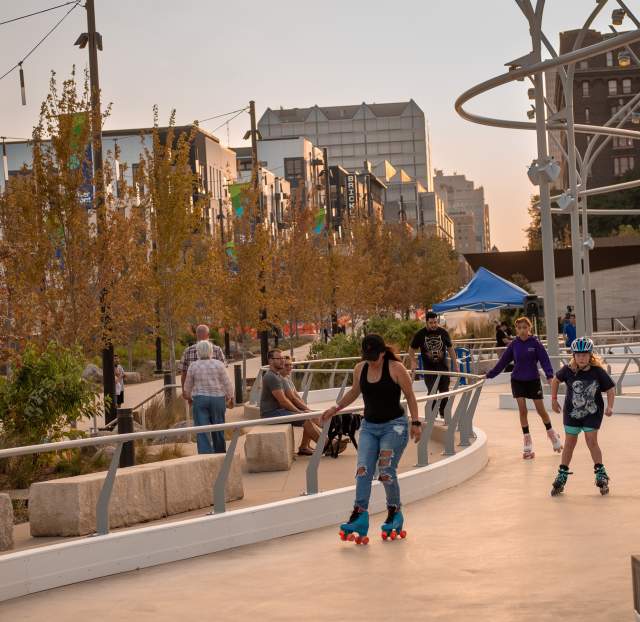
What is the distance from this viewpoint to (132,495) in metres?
10.8

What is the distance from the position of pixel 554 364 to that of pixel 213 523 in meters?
16.3

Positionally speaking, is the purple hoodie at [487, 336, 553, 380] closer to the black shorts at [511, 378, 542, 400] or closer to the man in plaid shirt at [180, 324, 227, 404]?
the black shorts at [511, 378, 542, 400]

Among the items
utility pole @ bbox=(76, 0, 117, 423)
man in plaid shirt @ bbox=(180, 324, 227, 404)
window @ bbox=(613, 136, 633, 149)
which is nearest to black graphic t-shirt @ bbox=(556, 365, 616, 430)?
man in plaid shirt @ bbox=(180, 324, 227, 404)

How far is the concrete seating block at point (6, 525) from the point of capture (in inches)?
377

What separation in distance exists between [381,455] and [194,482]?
1761 mm

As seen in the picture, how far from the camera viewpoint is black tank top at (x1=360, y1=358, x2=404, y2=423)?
10.8 meters

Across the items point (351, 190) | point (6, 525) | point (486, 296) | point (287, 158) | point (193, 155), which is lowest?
point (6, 525)

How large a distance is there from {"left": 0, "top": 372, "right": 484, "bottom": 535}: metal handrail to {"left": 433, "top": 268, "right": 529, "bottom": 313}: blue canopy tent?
1057 inches

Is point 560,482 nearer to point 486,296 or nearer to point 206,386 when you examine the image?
point 206,386

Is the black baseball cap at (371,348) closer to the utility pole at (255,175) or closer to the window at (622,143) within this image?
the utility pole at (255,175)

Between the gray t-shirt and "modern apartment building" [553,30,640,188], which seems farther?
"modern apartment building" [553,30,640,188]

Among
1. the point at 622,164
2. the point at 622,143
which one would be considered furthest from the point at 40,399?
the point at 622,143

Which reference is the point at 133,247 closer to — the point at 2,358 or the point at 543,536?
the point at 2,358

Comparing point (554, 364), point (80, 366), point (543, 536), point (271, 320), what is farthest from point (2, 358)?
point (271, 320)
